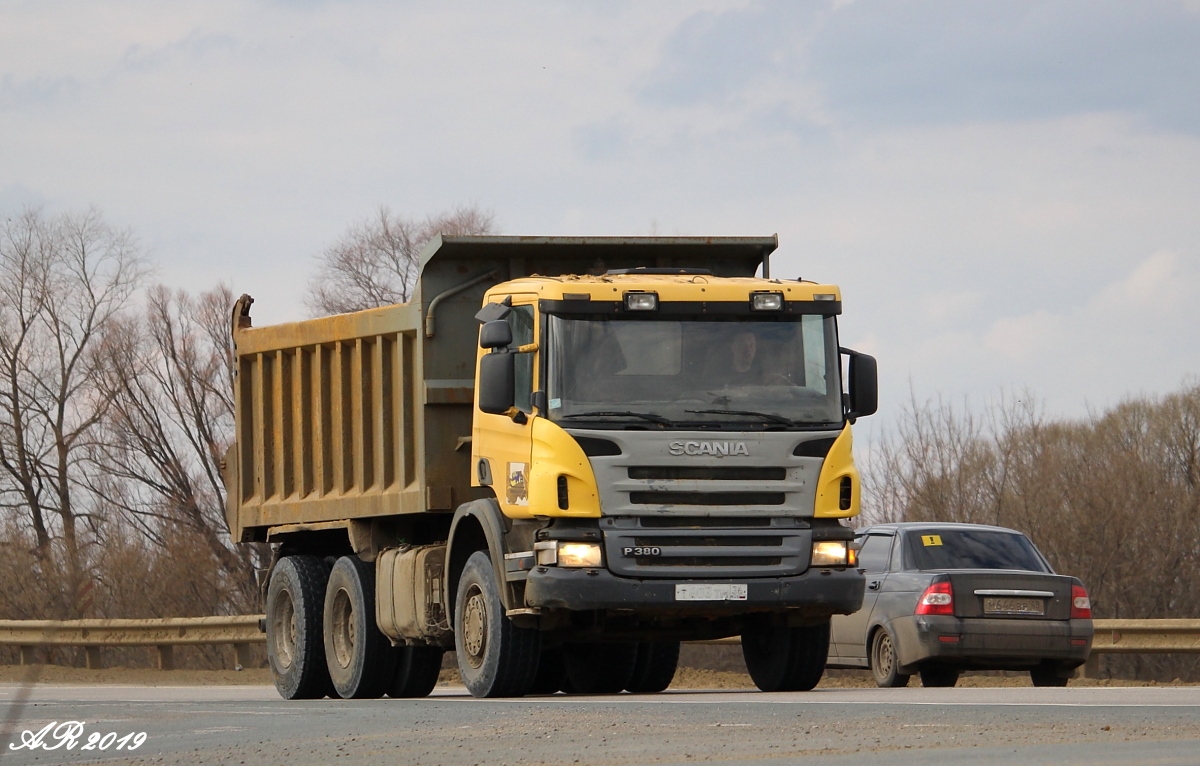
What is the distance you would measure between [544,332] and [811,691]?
3.67 m

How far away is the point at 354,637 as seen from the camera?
52.0 feet

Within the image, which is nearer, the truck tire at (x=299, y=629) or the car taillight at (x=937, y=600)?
the car taillight at (x=937, y=600)

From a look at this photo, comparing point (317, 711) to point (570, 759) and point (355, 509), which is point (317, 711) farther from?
point (570, 759)

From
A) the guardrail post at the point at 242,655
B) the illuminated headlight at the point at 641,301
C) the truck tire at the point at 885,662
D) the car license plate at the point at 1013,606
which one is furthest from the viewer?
the guardrail post at the point at 242,655

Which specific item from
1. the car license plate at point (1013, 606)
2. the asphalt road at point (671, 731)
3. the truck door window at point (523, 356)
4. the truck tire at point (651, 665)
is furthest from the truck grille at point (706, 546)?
the truck tire at point (651, 665)

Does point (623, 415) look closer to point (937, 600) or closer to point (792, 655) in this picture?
point (792, 655)

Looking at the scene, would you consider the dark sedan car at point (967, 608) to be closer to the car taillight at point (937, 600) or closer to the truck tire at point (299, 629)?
the car taillight at point (937, 600)

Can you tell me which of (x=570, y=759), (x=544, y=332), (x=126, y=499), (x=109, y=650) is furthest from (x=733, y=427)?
(x=126, y=499)

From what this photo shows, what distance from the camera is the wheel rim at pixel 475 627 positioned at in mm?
13482

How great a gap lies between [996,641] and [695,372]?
4.32m

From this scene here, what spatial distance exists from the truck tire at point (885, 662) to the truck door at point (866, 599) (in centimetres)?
15

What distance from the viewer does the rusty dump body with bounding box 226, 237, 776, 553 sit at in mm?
14359

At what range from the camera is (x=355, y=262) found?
4662 centimetres

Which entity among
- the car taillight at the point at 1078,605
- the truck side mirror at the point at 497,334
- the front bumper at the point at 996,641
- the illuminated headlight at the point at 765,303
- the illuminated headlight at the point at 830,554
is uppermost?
the illuminated headlight at the point at 765,303
